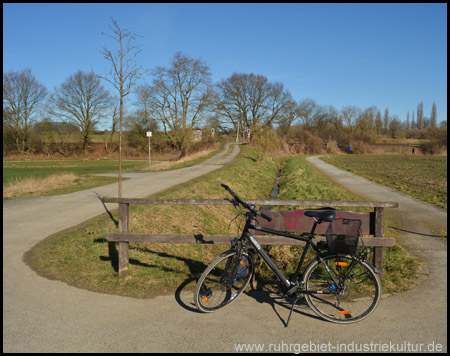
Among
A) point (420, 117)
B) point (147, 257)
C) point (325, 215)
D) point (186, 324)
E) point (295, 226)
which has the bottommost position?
point (147, 257)

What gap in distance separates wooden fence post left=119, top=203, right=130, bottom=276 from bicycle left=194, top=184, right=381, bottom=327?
172 cm

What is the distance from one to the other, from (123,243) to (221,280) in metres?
1.83

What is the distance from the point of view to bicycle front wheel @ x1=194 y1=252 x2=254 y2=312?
3.88 metres

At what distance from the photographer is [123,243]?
5.17m

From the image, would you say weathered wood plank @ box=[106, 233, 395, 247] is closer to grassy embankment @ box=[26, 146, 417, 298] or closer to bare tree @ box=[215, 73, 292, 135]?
grassy embankment @ box=[26, 146, 417, 298]

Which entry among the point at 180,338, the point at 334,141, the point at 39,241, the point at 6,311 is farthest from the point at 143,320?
the point at 334,141

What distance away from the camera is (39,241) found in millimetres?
7191

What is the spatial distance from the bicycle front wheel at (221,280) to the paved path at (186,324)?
126 millimetres

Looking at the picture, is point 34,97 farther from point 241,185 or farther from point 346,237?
point 346,237

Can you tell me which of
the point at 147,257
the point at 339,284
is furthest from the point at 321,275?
the point at 147,257

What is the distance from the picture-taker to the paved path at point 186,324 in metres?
3.27

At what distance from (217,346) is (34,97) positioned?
53.6 m

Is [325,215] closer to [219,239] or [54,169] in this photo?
[219,239]

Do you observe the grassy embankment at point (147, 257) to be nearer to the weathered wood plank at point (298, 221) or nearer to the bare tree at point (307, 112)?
the weathered wood plank at point (298, 221)
